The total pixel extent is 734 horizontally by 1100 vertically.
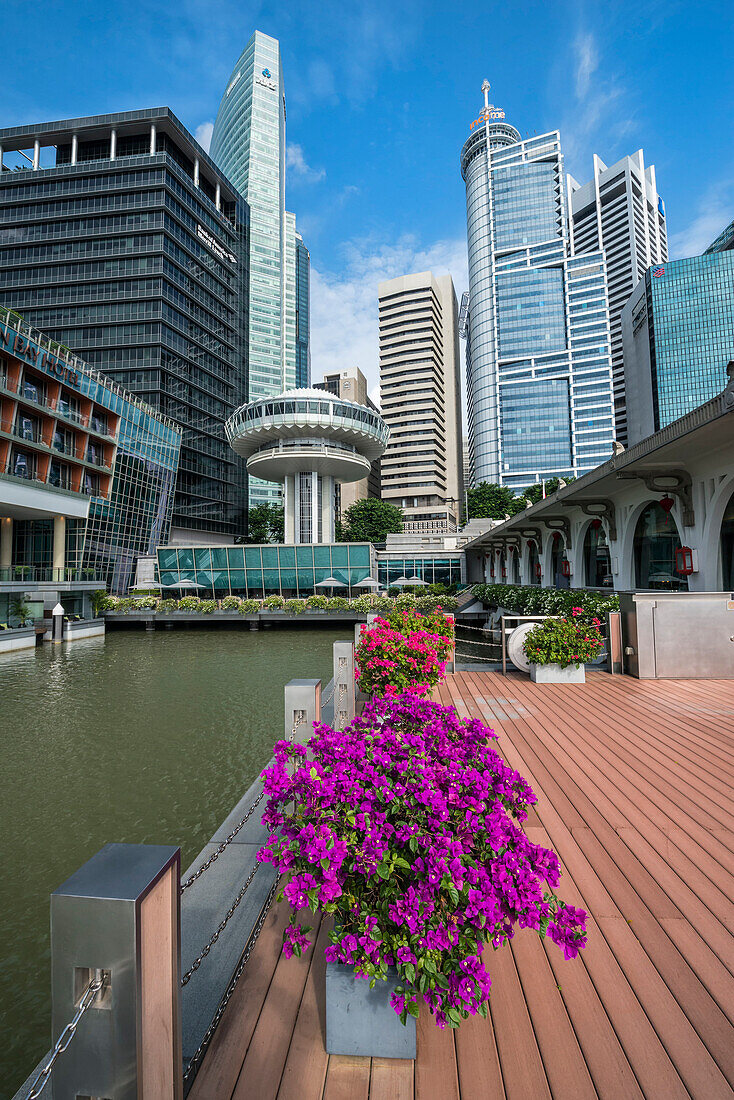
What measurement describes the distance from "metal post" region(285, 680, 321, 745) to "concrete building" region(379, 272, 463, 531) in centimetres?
9769

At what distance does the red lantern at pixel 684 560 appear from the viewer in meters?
12.2

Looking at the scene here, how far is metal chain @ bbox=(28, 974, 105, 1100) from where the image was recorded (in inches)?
53.9

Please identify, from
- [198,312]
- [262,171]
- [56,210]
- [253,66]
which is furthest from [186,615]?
[253,66]

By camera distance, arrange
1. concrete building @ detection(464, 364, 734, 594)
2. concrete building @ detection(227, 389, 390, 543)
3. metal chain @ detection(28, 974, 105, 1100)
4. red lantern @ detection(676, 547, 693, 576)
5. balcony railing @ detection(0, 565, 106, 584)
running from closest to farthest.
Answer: metal chain @ detection(28, 974, 105, 1100) < concrete building @ detection(464, 364, 734, 594) < red lantern @ detection(676, 547, 693, 576) < balcony railing @ detection(0, 565, 106, 584) < concrete building @ detection(227, 389, 390, 543)

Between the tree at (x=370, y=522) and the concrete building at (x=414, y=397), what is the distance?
28198mm

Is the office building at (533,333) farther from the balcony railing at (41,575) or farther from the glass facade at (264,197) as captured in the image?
the balcony railing at (41,575)

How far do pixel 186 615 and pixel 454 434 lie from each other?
102m

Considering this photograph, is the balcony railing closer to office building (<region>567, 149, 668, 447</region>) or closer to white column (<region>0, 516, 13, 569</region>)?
white column (<region>0, 516, 13, 569</region>)

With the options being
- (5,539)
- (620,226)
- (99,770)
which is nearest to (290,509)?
(5,539)

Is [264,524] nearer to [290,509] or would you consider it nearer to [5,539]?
[290,509]

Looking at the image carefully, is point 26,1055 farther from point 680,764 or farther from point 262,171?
point 262,171

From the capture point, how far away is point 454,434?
12394cm

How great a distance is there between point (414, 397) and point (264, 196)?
66375mm

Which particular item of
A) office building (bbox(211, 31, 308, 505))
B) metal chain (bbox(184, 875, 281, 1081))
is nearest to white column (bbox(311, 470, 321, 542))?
metal chain (bbox(184, 875, 281, 1081))
